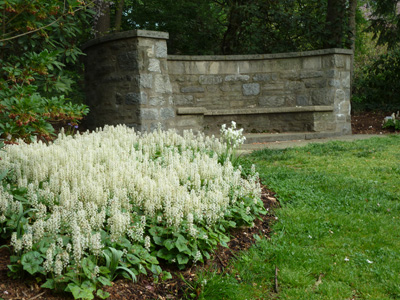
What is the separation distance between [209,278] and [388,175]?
3689 mm

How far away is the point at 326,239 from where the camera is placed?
3879 millimetres

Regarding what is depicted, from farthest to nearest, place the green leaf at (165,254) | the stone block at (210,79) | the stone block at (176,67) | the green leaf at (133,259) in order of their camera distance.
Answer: the stone block at (210,79), the stone block at (176,67), the green leaf at (165,254), the green leaf at (133,259)

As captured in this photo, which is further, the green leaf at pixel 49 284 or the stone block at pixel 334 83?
the stone block at pixel 334 83

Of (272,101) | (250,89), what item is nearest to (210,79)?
(250,89)

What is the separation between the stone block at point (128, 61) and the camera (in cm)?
771

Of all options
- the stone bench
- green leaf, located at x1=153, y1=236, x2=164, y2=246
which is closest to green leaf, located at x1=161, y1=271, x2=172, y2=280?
green leaf, located at x1=153, y1=236, x2=164, y2=246

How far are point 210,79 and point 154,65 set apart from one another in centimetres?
183

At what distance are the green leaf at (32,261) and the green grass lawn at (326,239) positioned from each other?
1.02m

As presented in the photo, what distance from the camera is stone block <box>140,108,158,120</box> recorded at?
7711 millimetres

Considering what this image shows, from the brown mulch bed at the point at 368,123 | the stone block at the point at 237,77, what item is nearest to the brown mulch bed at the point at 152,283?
the stone block at the point at 237,77

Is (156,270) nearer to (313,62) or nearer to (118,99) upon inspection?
(118,99)

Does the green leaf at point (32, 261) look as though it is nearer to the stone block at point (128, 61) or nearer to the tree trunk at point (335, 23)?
the stone block at point (128, 61)

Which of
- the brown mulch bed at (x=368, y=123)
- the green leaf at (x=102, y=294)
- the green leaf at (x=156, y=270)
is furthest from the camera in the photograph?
the brown mulch bed at (x=368, y=123)

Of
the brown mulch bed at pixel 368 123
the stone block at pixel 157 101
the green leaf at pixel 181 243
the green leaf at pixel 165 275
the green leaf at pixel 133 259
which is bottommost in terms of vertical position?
the green leaf at pixel 165 275
